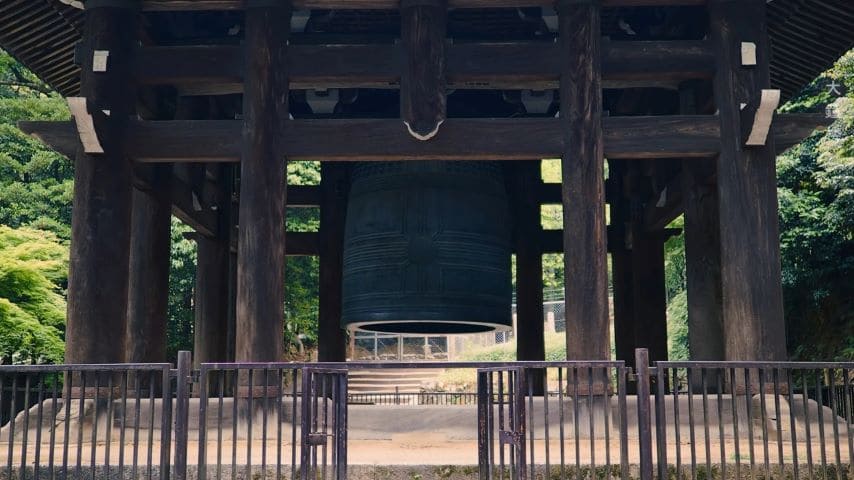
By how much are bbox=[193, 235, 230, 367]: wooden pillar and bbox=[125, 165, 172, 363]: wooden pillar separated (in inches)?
69.9

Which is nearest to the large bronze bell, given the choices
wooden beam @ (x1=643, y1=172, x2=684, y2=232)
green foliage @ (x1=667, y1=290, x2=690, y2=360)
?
wooden beam @ (x1=643, y1=172, x2=684, y2=232)

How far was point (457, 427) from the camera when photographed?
8984mm

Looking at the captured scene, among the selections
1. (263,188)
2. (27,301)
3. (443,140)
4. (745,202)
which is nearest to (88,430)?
(263,188)

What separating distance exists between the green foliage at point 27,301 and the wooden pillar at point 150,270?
14.5 feet

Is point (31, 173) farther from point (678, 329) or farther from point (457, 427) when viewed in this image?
point (678, 329)

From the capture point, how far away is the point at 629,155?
30.5ft

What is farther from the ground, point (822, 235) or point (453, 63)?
point (453, 63)

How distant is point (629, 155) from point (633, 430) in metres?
2.60

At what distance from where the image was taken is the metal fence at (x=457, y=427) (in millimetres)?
6305

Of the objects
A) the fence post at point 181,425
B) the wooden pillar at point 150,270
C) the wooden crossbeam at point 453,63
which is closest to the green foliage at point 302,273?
the wooden pillar at point 150,270

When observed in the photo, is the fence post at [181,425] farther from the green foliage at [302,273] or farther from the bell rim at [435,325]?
the green foliage at [302,273]

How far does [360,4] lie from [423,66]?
92cm

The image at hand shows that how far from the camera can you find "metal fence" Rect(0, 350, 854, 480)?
20.7ft

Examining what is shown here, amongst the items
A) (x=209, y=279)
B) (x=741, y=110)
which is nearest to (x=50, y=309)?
(x=209, y=279)
